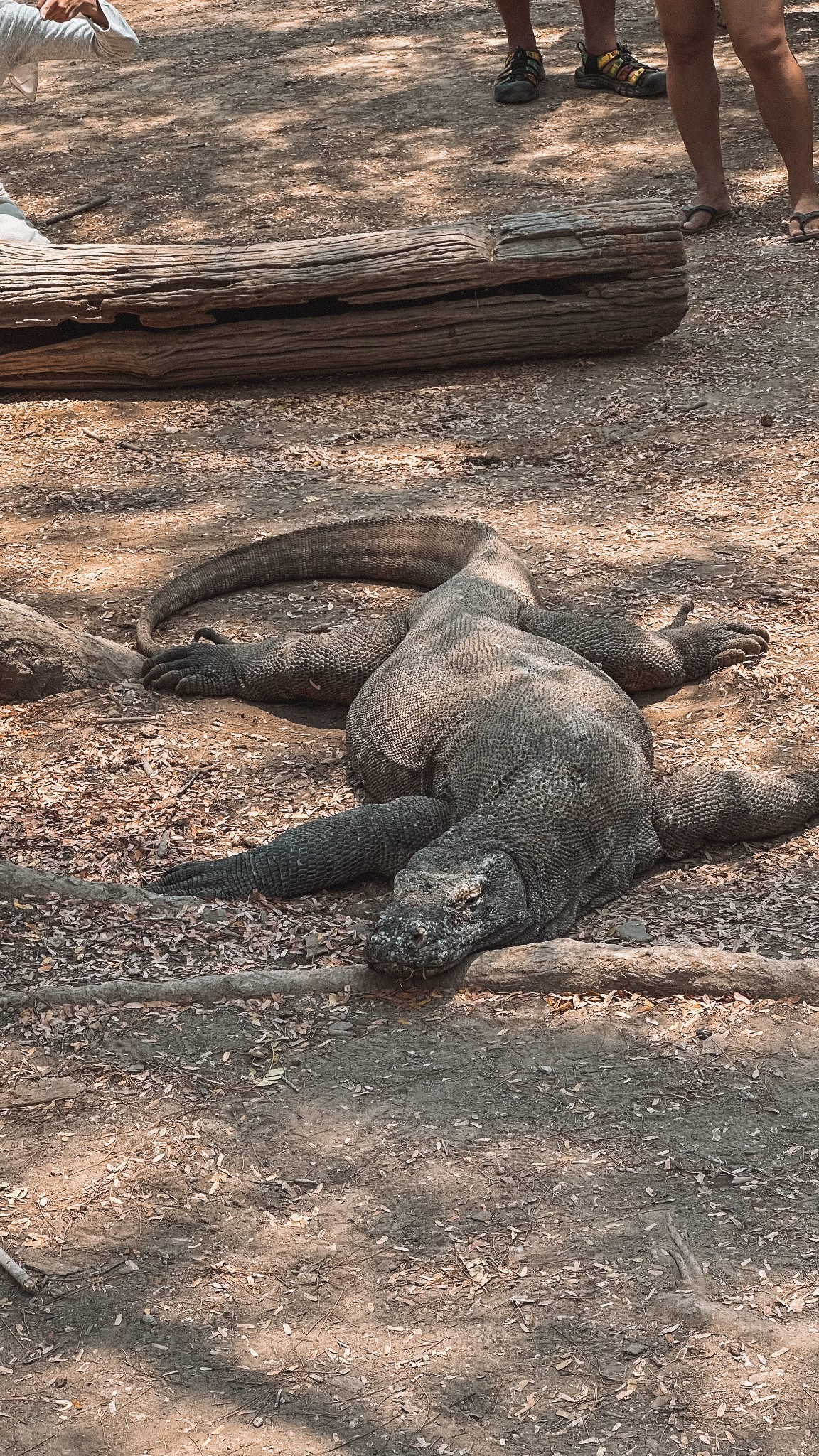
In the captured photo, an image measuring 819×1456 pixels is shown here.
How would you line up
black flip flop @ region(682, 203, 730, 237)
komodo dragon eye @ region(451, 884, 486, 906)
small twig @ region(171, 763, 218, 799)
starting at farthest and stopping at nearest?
black flip flop @ region(682, 203, 730, 237)
small twig @ region(171, 763, 218, 799)
komodo dragon eye @ region(451, 884, 486, 906)

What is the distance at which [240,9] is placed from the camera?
549 inches

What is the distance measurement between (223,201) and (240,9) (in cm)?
601

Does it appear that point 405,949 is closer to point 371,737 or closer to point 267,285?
point 371,737

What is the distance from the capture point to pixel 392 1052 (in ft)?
9.29

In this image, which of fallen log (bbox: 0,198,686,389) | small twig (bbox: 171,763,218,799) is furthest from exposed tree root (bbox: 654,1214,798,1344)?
fallen log (bbox: 0,198,686,389)

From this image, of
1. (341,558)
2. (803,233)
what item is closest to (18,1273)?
(341,558)

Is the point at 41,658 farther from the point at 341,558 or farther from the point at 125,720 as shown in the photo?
the point at 341,558

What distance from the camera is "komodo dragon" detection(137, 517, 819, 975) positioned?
10.7 ft

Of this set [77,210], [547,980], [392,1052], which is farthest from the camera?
[77,210]

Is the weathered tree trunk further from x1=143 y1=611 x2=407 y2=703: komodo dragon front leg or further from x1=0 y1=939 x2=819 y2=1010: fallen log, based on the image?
x1=0 y1=939 x2=819 y2=1010: fallen log

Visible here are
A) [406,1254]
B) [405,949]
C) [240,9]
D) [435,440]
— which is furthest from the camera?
[240,9]

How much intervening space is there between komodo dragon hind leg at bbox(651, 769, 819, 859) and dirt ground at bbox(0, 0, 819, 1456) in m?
0.08

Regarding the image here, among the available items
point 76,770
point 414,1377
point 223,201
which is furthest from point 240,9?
point 414,1377

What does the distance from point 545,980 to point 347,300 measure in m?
4.41
